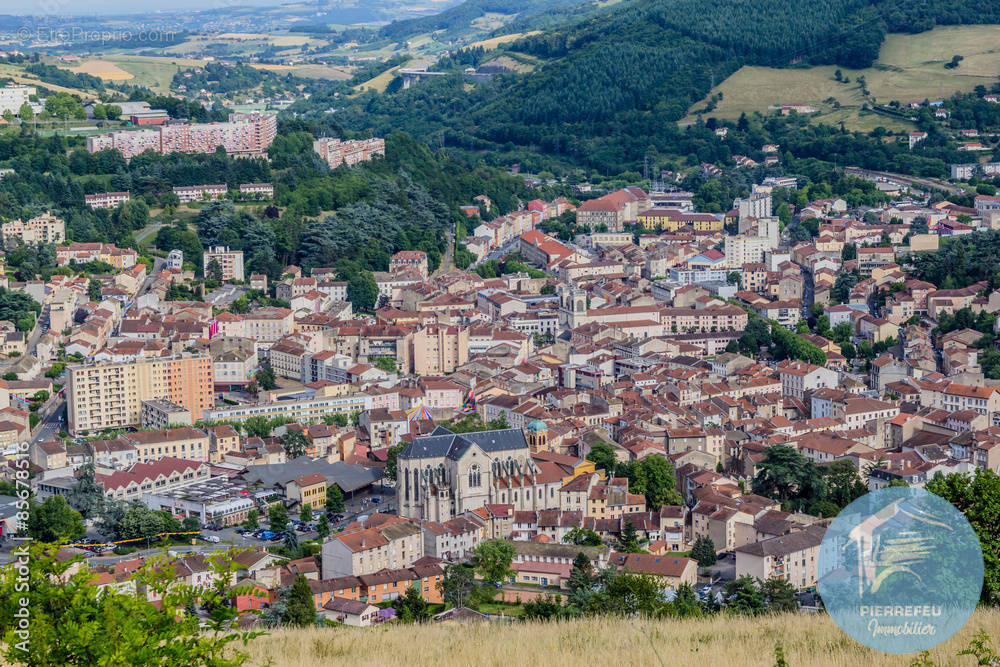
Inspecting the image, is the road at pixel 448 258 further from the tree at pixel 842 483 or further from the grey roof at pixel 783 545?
the grey roof at pixel 783 545

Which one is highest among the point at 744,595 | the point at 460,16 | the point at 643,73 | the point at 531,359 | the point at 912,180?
the point at 460,16

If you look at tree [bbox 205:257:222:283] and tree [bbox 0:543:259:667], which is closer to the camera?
tree [bbox 0:543:259:667]

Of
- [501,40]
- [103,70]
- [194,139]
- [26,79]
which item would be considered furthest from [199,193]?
[501,40]

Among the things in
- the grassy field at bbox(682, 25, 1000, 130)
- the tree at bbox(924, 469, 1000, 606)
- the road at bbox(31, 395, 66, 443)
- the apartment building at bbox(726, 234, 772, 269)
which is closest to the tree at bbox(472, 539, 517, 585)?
the tree at bbox(924, 469, 1000, 606)

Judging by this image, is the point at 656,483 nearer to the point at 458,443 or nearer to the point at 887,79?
the point at 458,443

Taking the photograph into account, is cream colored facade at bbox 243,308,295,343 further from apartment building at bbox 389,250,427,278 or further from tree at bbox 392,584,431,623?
tree at bbox 392,584,431,623
